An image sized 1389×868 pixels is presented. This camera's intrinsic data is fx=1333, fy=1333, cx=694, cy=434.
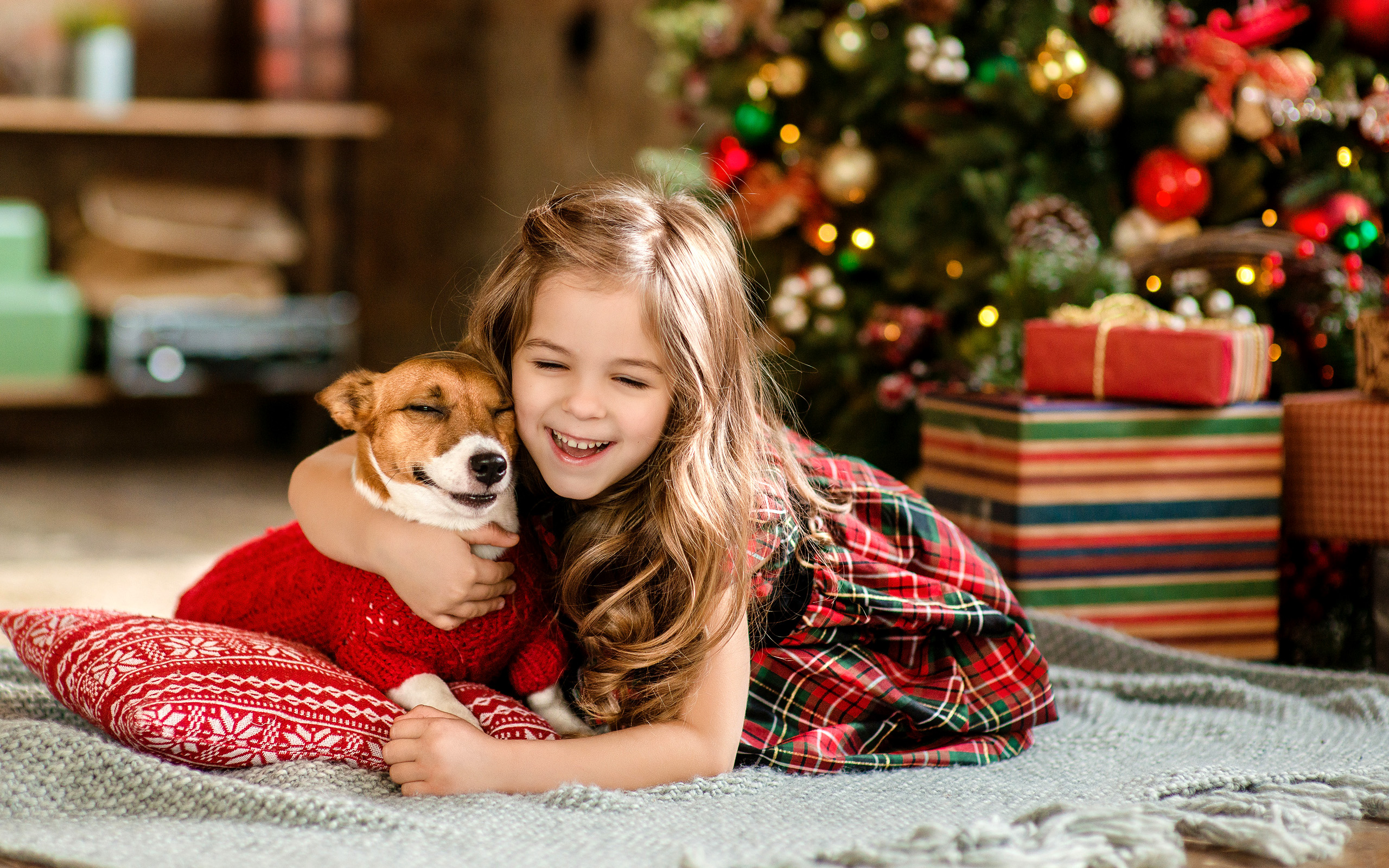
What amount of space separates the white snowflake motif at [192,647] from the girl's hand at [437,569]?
0.17 metres

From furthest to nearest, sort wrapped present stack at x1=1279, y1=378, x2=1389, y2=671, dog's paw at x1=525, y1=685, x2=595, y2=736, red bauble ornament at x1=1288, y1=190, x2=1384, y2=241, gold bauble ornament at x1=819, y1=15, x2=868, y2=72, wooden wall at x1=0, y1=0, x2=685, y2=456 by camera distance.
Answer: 1. wooden wall at x1=0, y1=0, x2=685, y2=456
2. gold bauble ornament at x1=819, y1=15, x2=868, y2=72
3. red bauble ornament at x1=1288, y1=190, x2=1384, y2=241
4. wrapped present stack at x1=1279, y1=378, x2=1389, y2=671
5. dog's paw at x1=525, y1=685, x2=595, y2=736

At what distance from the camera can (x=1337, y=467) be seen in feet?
5.79

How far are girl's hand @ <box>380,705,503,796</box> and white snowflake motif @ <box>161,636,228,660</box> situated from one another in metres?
0.21

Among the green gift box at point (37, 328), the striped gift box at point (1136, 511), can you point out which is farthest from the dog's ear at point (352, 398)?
the green gift box at point (37, 328)

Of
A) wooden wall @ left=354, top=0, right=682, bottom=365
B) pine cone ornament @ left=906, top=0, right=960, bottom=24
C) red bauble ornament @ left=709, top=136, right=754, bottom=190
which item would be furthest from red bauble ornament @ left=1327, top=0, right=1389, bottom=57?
wooden wall @ left=354, top=0, right=682, bottom=365

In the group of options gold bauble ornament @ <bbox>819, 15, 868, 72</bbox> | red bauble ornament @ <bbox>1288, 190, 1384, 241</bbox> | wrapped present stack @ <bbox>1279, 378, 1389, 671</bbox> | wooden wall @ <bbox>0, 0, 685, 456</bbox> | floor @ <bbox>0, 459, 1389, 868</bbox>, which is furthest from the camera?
wooden wall @ <bbox>0, 0, 685, 456</bbox>

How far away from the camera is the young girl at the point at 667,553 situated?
1.19 meters

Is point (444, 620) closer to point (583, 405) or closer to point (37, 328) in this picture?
point (583, 405)

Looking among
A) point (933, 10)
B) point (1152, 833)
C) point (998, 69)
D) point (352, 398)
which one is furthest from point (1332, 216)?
point (352, 398)

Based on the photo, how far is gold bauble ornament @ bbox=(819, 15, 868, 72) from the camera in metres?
2.39

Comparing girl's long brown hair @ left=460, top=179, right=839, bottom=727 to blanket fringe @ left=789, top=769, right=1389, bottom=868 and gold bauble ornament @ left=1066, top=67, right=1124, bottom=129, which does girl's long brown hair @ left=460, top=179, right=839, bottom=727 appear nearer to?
blanket fringe @ left=789, top=769, right=1389, bottom=868

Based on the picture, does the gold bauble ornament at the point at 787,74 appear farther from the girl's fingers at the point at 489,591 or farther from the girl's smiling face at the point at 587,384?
the girl's fingers at the point at 489,591

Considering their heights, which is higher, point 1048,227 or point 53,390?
point 1048,227

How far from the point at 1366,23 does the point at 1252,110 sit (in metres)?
0.25
